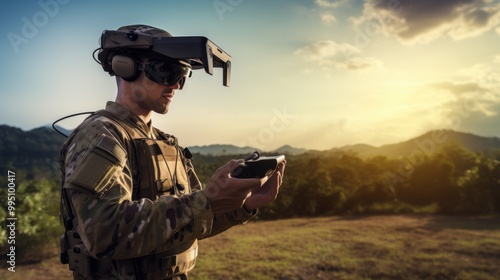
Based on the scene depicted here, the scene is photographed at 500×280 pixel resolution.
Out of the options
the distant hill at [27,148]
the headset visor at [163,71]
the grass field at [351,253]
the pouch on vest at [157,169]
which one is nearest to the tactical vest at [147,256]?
Result: the pouch on vest at [157,169]

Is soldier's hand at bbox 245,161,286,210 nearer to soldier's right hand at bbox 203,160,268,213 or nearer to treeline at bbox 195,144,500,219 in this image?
soldier's right hand at bbox 203,160,268,213

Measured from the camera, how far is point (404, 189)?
18.9 metres

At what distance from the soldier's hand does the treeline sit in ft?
51.8

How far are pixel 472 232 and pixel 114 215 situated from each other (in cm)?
1427

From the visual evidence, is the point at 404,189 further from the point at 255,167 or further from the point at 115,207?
the point at 115,207

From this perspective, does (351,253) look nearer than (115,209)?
No

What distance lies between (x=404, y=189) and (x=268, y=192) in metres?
18.2

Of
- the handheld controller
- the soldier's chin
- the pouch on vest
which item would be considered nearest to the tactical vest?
the pouch on vest

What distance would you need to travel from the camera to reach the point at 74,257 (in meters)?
2.36

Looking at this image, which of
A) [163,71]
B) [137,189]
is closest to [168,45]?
[163,71]

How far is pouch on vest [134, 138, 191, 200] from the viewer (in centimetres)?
228

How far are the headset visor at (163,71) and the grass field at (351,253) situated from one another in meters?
7.27

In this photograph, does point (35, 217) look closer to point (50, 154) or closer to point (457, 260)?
point (457, 260)

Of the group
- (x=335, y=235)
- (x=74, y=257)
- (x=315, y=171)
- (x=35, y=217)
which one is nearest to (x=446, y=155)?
(x=315, y=171)
